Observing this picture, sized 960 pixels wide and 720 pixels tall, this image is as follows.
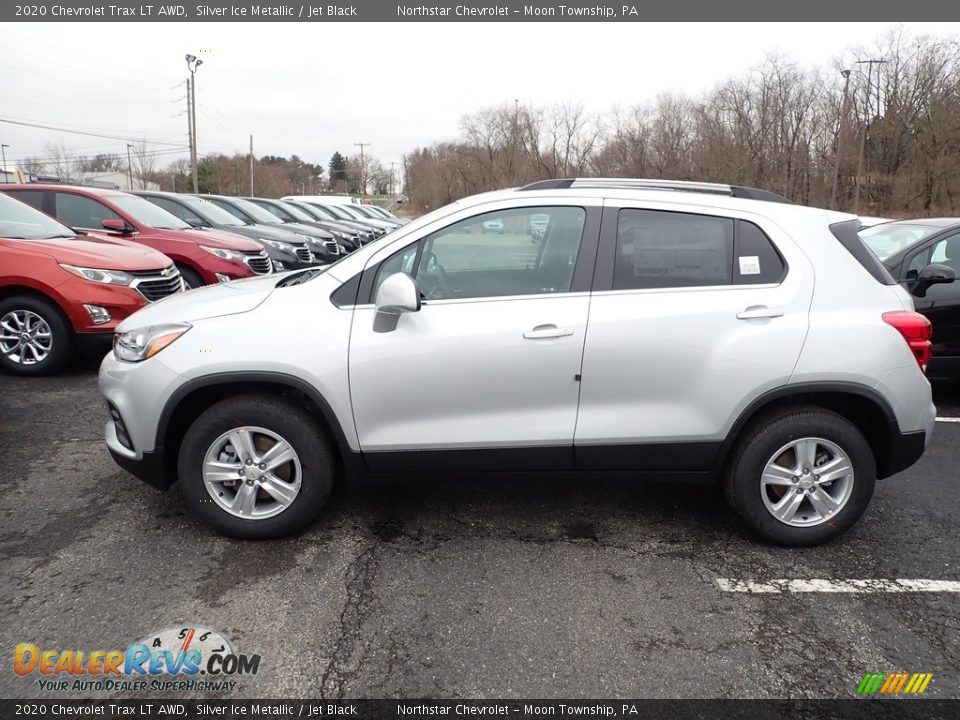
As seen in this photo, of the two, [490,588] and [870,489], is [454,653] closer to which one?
[490,588]

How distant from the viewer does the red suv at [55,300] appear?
20.4 feet

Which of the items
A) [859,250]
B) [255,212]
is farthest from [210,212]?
[859,250]

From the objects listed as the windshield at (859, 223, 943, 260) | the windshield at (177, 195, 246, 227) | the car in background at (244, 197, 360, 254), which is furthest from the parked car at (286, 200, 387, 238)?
the windshield at (859, 223, 943, 260)

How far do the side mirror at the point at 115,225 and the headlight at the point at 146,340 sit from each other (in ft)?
18.1

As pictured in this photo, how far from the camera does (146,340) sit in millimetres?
3396

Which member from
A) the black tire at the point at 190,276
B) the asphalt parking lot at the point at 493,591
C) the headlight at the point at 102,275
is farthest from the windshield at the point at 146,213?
the asphalt parking lot at the point at 493,591

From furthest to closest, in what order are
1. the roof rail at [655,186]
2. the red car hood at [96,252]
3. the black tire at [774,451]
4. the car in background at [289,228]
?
the car in background at [289,228]
the red car hood at [96,252]
the roof rail at [655,186]
the black tire at [774,451]

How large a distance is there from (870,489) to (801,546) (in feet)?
1.44

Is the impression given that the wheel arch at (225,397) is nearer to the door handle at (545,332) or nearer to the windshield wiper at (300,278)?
A: the windshield wiper at (300,278)

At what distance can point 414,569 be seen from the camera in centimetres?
322

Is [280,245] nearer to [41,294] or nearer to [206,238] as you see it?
[206,238]

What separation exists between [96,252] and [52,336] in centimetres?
91

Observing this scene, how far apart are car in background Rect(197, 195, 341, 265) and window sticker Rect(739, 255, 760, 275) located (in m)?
10.2

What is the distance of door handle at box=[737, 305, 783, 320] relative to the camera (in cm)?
324
